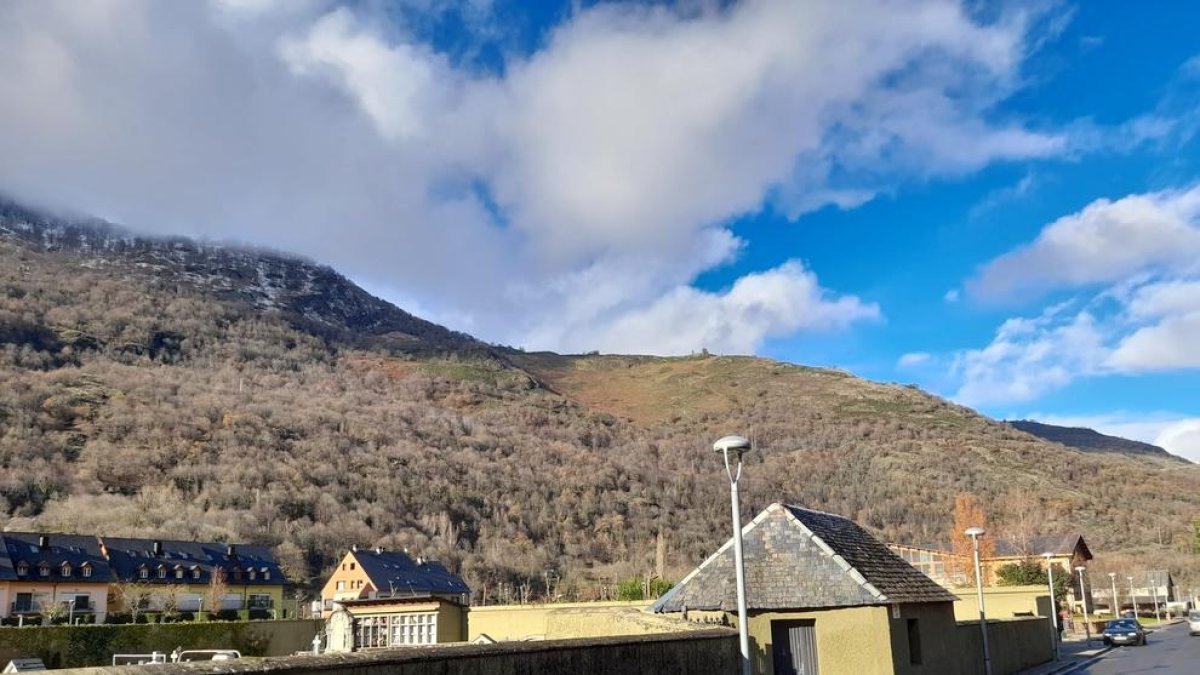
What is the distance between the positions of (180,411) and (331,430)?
24884 mm

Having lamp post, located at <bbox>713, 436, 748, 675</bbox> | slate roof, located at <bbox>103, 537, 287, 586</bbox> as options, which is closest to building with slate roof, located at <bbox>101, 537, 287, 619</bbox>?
slate roof, located at <bbox>103, 537, 287, 586</bbox>

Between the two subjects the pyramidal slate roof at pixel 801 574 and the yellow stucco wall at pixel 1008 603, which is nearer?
the pyramidal slate roof at pixel 801 574

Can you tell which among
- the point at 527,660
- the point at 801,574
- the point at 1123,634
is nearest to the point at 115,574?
the point at 801,574

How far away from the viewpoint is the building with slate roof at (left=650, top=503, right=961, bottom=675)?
64.4 ft

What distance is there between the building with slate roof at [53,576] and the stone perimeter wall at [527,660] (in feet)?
195

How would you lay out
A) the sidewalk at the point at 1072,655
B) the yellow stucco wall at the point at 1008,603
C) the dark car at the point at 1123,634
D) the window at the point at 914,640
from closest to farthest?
the window at the point at 914,640, the sidewalk at the point at 1072,655, the yellow stucco wall at the point at 1008,603, the dark car at the point at 1123,634

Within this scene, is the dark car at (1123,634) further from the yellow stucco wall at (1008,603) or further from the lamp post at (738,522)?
the lamp post at (738,522)

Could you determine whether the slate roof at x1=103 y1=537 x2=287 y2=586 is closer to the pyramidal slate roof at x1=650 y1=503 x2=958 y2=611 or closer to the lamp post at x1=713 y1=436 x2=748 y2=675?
the pyramidal slate roof at x1=650 y1=503 x2=958 y2=611

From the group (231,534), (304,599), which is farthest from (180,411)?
(304,599)

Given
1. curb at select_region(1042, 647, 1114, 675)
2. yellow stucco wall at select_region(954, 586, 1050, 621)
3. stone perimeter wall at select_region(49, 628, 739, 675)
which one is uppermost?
stone perimeter wall at select_region(49, 628, 739, 675)

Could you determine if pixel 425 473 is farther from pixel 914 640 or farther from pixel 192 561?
pixel 914 640

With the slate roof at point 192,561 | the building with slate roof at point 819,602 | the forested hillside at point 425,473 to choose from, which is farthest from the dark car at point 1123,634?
the slate roof at point 192,561

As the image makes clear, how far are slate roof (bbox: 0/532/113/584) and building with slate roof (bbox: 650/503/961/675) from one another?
60.3 m

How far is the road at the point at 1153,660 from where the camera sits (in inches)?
1112
